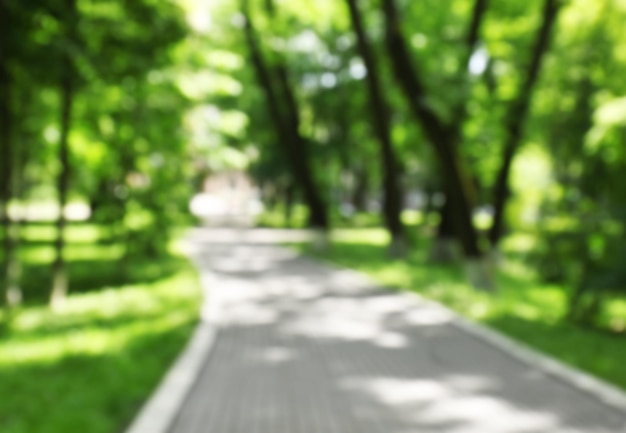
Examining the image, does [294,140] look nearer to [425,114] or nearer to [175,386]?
[425,114]

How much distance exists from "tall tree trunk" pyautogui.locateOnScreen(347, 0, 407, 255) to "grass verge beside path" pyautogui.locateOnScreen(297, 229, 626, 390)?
0.91 m

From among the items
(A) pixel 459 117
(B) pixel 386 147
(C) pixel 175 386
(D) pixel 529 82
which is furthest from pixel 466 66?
(C) pixel 175 386

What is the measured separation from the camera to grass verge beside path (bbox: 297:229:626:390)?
9.49 meters

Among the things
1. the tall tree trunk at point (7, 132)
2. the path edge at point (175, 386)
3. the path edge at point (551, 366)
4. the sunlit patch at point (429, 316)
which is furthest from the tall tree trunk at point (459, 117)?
the tall tree trunk at point (7, 132)

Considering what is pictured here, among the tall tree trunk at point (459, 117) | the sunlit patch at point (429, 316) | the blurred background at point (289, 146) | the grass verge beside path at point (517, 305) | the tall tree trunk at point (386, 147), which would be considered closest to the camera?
the grass verge beside path at point (517, 305)

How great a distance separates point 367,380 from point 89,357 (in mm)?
3216

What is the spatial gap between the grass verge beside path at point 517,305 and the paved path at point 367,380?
0.60m

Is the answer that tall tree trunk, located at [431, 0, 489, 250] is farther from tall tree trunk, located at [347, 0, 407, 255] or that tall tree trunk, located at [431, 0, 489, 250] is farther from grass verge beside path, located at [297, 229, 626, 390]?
tall tree trunk, located at [347, 0, 407, 255]

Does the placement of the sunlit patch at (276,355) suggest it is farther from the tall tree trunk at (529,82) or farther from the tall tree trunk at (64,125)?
the tall tree trunk at (529,82)

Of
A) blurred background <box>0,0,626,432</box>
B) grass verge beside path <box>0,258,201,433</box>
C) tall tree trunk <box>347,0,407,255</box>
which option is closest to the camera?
grass verge beside path <box>0,258,201,433</box>

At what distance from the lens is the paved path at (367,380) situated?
6.39m

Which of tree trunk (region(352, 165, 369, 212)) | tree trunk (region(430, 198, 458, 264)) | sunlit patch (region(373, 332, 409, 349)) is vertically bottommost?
sunlit patch (region(373, 332, 409, 349))

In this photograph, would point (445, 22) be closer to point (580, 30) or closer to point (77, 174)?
point (580, 30)

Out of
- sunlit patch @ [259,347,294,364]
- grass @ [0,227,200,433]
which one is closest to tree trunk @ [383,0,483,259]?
grass @ [0,227,200,433]
